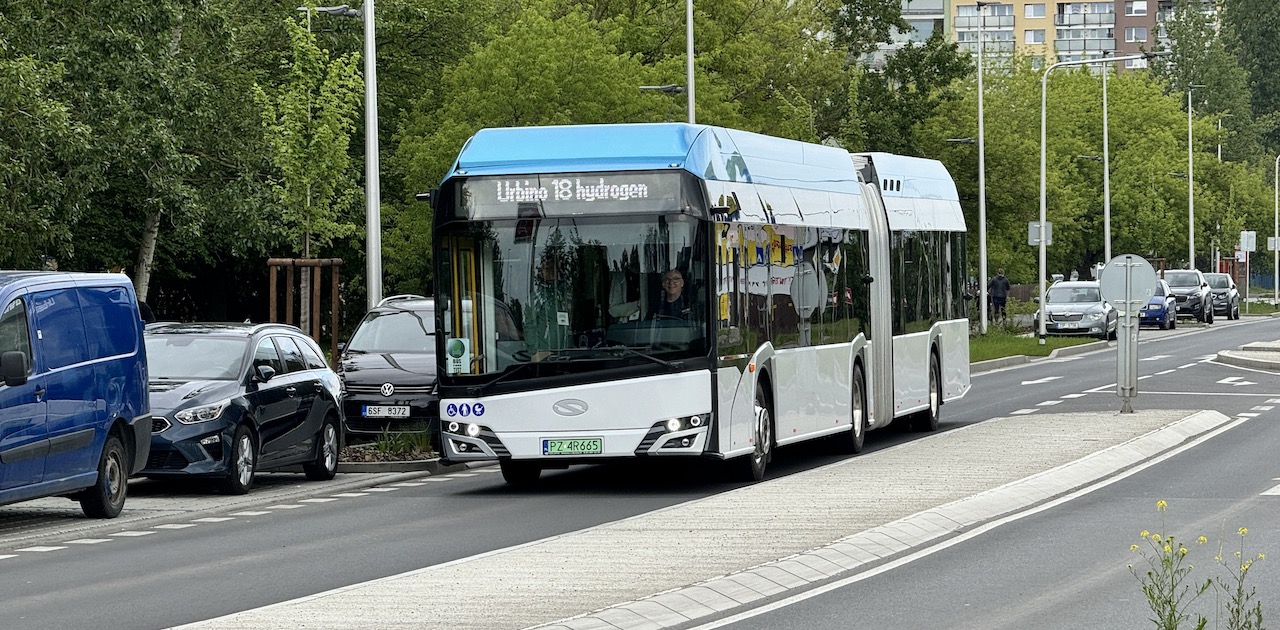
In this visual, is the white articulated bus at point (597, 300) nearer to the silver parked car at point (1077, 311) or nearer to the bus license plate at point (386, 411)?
the bus license plate at point (386, 411)

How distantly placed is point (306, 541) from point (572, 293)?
3685mm

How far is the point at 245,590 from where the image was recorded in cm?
1177

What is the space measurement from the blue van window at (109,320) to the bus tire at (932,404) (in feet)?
35.3

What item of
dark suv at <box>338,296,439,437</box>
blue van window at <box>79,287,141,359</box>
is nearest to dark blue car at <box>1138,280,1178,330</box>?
dark suv at <box>338,296,439,437</box>

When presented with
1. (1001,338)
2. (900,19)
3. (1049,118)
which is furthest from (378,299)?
(1049,118)

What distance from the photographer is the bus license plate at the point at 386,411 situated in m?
22.4

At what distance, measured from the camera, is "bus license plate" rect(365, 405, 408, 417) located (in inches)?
882

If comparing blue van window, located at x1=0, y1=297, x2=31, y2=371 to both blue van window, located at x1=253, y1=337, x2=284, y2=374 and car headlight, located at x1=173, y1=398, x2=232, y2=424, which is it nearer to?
car headlight, located at x1=173, y1=398, x2=232, y2=424

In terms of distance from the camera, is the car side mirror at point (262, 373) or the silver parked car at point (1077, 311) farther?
the silver parked car at point (1077, 311)

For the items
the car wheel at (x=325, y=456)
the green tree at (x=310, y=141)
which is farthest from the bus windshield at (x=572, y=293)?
the green tree at (x=310, y=141)

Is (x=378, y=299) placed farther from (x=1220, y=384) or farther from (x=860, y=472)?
(x=1220, y=384)

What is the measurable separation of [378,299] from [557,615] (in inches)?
658

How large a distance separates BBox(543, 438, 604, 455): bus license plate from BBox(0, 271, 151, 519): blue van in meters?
3.29

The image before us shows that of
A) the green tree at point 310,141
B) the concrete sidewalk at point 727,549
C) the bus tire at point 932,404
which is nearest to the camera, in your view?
the concrete sidewalk at point 727,549
